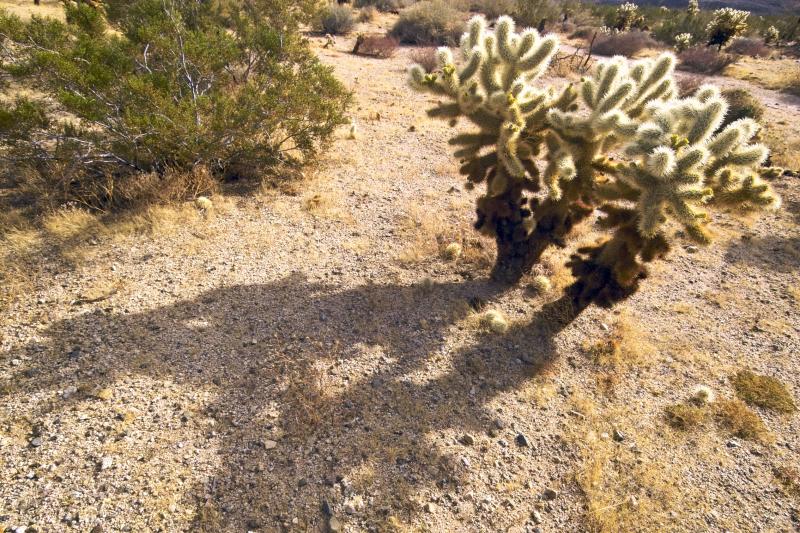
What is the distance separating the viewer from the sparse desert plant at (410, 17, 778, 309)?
10.3ft

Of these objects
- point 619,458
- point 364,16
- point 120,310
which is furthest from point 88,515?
point 364,16

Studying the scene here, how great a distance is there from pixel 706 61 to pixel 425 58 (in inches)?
408

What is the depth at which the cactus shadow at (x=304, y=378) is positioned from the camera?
2.73 meters

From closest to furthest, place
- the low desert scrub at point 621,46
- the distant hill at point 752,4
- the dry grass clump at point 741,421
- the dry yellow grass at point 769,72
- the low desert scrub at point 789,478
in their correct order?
the low desert scrub at point 789,478
the dry grass clump at point 741,421
the dry yellow grass at point 769,72
the low desert scrub at point 621,46
the distant hill at point 752,4

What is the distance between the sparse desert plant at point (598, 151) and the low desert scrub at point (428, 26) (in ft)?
44.3

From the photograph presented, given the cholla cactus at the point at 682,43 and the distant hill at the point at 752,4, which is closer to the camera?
the cholla cactus at the point at 682,43

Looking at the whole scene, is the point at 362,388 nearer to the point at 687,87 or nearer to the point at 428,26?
the point at 687,87

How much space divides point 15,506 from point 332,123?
5498 mm

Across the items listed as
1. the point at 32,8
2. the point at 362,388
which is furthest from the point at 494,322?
the point at 32,8

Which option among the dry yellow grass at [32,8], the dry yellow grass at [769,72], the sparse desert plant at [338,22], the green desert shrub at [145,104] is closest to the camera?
the green desert shrub at [145,104]

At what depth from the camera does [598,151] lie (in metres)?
3.79

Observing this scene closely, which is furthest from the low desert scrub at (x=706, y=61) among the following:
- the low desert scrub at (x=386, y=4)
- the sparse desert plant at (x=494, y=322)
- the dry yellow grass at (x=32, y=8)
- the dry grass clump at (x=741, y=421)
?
the dry yellow grass at (x=32, y=8)

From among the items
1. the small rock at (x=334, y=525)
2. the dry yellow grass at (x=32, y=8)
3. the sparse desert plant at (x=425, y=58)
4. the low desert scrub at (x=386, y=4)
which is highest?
the low desert scrub at (x=386, y=4)

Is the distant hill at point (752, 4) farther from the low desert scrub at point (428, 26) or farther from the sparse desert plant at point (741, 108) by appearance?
the sparse desert plant at point (741, 108)
